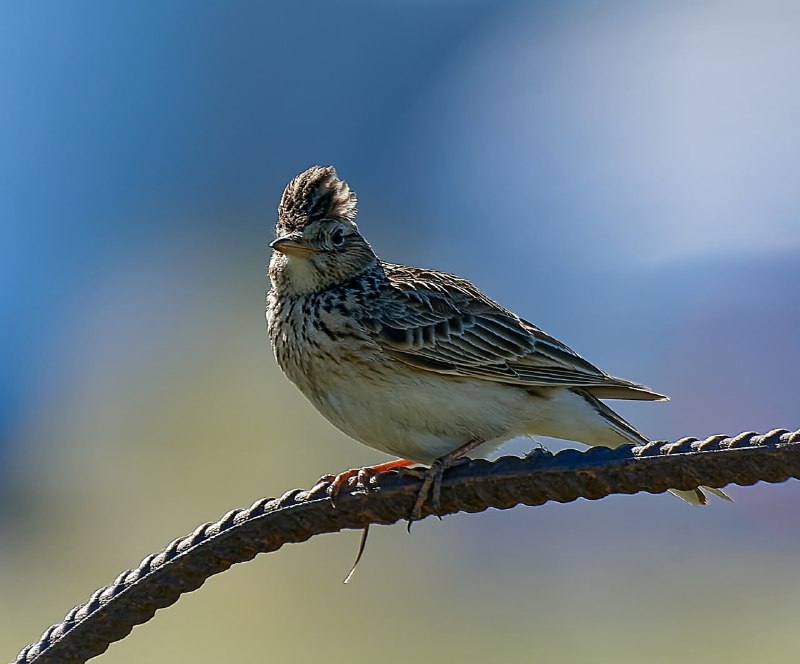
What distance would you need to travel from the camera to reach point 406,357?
469 centimetres

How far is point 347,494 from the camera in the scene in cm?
307

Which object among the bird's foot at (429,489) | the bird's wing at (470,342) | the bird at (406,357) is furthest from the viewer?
the bird's wing at (470,342)

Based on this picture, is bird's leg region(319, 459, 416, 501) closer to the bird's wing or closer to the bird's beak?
the bird's wing

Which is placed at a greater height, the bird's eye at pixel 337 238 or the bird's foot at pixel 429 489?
the bird's eye at pixel 337 238

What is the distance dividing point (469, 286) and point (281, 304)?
3.09 ft

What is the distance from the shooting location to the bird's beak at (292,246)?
4926mm

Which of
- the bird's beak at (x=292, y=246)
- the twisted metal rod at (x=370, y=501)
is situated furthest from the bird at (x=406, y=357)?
the twisted metal rod at (x=370, y=501)

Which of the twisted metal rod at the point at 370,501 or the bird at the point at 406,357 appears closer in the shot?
the twisted metal rod at the point at 370,501

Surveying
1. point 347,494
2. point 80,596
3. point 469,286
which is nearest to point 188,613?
point 80,596

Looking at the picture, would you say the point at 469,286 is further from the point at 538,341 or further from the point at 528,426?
the point at 528,426

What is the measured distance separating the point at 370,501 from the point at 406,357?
5.09 feet

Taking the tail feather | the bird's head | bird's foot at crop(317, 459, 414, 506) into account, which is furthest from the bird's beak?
the tail feather

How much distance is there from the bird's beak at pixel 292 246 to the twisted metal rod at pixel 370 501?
193 centimetres

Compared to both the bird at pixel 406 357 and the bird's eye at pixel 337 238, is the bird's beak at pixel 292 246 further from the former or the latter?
the bird's eye at pixel 337 238
